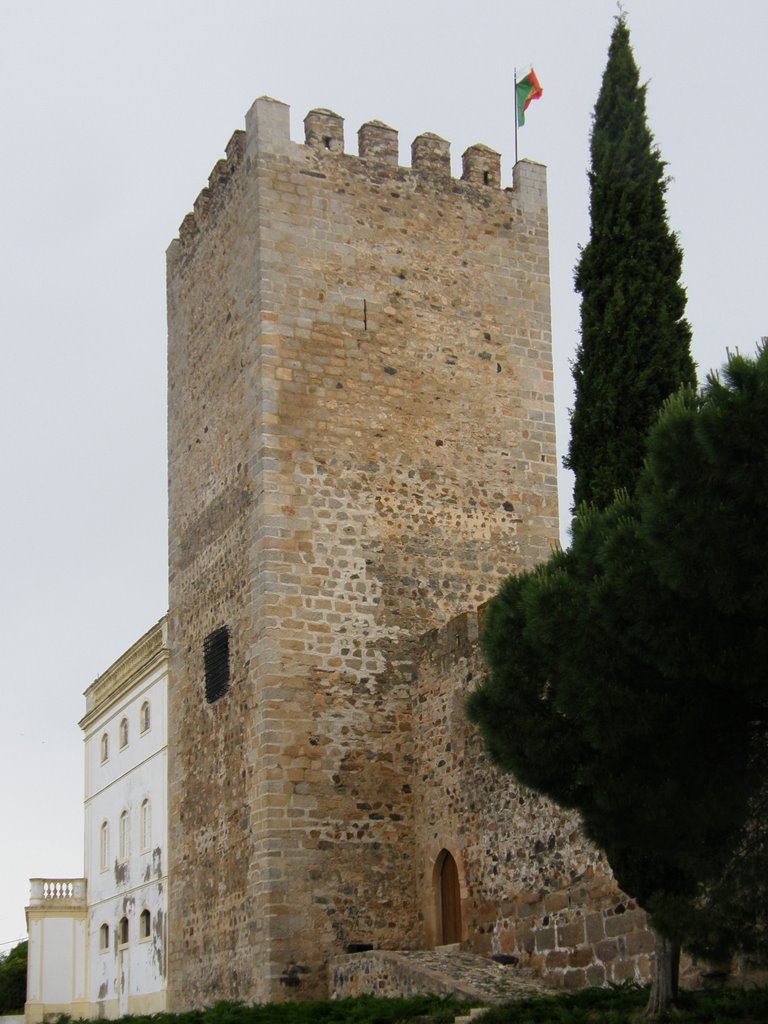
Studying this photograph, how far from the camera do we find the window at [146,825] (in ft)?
83.5

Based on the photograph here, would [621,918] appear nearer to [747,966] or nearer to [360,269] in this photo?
[747,966]

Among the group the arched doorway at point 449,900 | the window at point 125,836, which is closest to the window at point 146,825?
the window at point 125,836

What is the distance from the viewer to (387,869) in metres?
16.5

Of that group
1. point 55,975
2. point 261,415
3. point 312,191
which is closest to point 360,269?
point 312,191

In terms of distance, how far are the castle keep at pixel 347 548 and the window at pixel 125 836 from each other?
24.6 ft

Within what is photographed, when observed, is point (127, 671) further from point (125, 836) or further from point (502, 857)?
point (502, 857)

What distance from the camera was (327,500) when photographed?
56.7 ft

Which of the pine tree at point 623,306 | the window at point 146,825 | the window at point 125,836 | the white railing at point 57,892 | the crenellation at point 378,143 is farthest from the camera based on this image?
the white railing at point 57,892

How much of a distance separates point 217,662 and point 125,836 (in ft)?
33.7

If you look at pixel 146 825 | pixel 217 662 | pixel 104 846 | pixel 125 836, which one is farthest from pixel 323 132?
pixel 104 846

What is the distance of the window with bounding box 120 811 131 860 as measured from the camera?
2678cm

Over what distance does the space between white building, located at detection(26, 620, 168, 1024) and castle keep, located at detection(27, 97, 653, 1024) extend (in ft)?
17.6

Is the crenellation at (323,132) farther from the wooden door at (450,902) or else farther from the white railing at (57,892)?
the white railing at (57,892)

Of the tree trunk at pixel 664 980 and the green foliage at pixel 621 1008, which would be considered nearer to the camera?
the green foliage at pixel 621 1008
